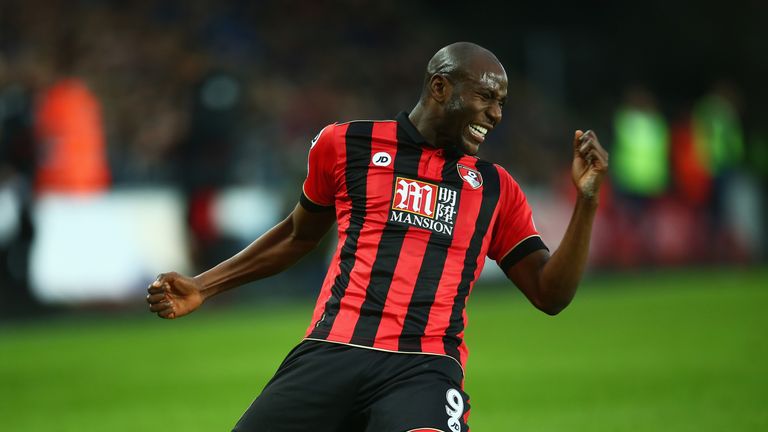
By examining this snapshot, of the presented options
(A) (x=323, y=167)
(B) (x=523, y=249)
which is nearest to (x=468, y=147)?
(B) (x=523, y=249)

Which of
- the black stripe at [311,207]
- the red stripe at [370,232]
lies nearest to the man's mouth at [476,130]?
the red stripe at [370,232]

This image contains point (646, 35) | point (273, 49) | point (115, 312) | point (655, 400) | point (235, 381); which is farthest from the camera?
point (646, 35)

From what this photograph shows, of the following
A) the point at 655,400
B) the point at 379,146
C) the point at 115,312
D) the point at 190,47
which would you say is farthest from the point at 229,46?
the point at 379,146

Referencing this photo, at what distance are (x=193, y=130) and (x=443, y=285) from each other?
1090cm

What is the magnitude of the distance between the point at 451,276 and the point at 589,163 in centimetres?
64

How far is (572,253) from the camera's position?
4.48 metres

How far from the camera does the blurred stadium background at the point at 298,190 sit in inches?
354

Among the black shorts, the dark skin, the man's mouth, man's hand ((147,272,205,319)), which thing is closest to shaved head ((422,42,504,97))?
the dark skin

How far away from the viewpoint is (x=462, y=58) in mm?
4551

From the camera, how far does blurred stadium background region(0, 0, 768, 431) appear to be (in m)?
8.98

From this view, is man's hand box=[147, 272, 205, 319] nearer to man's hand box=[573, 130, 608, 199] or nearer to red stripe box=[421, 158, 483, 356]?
red stripe box=[421, 158, 483, 356]

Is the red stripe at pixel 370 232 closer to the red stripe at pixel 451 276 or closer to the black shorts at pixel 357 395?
the black shorts at pixel 357 395

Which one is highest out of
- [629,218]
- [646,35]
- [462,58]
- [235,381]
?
[646,35]

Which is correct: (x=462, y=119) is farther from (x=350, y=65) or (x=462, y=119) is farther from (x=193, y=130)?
(x=350, y=65)
